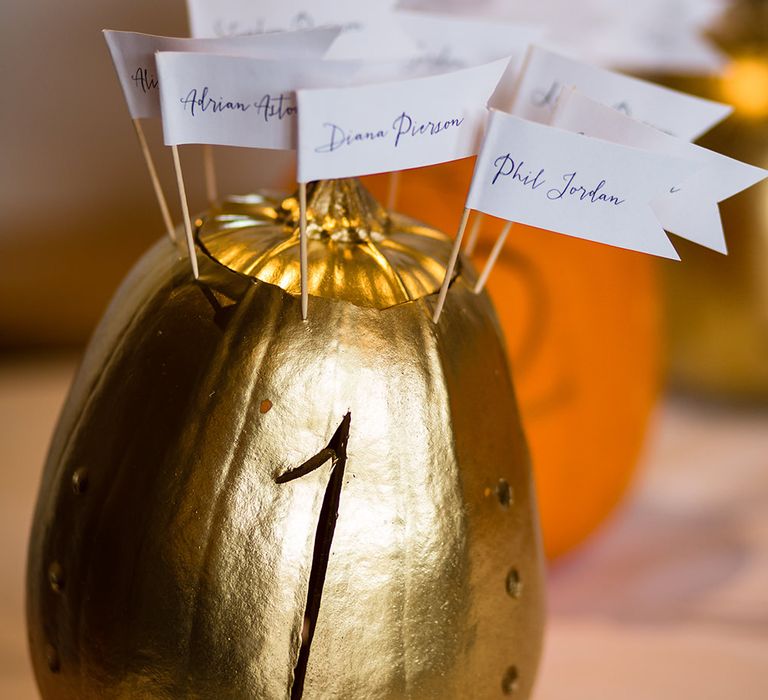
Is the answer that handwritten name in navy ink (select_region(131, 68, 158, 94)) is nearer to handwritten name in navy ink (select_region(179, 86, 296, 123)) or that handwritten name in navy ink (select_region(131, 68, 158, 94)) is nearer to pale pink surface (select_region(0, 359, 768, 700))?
handwritten name in navy ink (select_region(179, 86, 296, 123))

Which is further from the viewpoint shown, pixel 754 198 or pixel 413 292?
pixel 754 198

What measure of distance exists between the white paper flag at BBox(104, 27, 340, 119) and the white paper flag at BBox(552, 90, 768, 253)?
0.45ft

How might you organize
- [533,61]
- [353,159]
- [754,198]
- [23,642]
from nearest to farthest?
[353,159] < [533,61] < [23,642] < [754,198]

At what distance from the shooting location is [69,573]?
1.63ft

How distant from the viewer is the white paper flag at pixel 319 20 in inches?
23.4

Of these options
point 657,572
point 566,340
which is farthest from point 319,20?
point 657,572

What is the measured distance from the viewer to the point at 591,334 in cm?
78

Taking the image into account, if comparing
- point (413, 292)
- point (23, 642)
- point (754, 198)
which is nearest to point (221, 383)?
point (413, 292)

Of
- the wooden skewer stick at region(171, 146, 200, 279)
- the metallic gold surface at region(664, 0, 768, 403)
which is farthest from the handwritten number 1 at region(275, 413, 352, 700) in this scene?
the metallic gold surface at region(664, 0, 768, 403)

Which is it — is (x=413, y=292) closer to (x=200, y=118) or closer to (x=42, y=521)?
(x=200, y=118)

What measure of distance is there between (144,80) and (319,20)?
0.54 feet

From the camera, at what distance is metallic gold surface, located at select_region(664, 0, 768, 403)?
3.51 feet

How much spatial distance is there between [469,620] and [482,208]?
0.69 ft

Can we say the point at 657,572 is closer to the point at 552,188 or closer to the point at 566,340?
the point at 566,340
